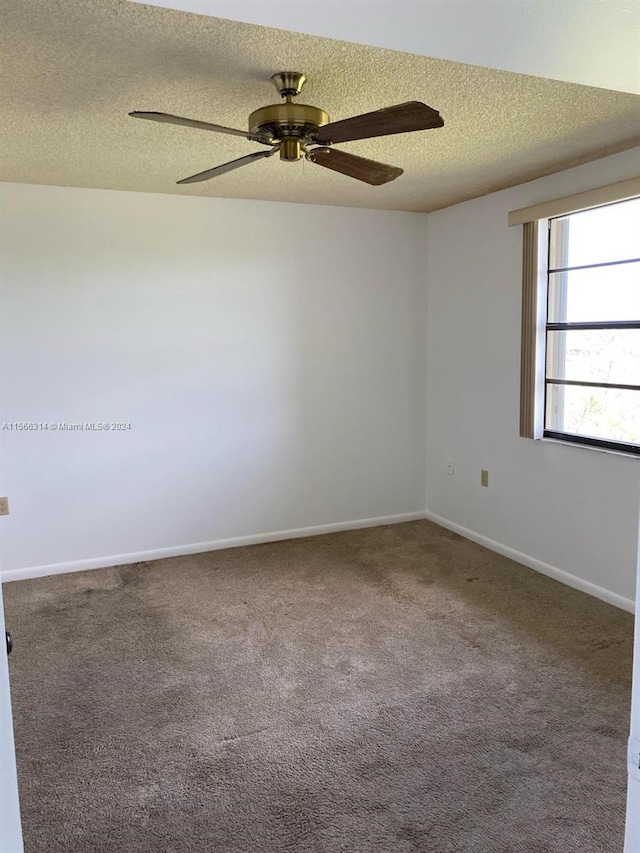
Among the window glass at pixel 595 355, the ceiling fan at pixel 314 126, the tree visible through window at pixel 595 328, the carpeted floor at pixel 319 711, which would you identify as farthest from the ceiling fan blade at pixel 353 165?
the carpeted floor at pixel 319 711

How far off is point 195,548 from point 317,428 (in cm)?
116

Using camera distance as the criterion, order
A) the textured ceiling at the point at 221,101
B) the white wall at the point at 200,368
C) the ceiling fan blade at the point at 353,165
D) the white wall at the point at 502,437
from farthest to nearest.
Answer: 1. the white wall at the point at 200,368
2. the white wall at the point at 502,437
3. the ceiling fan blade at the point at 353,165
4. the textured ceiling at the point at 221,101

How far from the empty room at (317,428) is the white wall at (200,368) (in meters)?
0.02

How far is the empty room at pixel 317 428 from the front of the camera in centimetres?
185

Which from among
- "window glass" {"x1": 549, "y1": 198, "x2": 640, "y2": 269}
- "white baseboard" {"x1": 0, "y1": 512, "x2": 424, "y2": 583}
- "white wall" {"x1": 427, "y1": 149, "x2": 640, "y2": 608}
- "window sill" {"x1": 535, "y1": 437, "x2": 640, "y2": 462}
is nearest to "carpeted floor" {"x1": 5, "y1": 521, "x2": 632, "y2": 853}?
"white baseboard" {"x1": 0, "y1": 512, "x2": 424, "y2": 583}

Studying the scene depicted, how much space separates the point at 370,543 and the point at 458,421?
1.05 m

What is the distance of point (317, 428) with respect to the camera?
14.4 ft

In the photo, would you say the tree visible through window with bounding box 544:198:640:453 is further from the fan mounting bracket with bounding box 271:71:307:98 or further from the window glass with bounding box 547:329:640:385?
the fan mounting bracket with bounding box 271:71:307:98

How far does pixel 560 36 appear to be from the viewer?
6.07ft

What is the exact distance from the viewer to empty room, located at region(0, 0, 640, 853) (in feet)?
6.06

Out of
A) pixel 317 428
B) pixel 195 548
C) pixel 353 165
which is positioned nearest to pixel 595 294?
pixel 353 165

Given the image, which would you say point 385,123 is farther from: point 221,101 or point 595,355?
point 595,355

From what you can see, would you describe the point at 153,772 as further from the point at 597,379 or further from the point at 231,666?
the point at 597,379

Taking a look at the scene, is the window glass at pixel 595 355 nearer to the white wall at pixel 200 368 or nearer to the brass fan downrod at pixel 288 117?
the white wall at pixel 200 368
